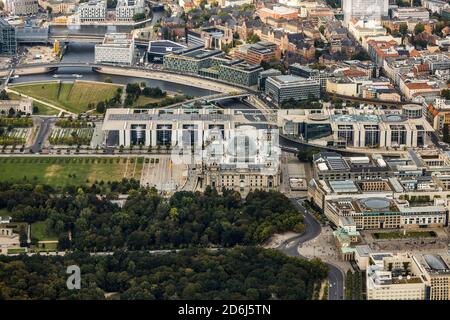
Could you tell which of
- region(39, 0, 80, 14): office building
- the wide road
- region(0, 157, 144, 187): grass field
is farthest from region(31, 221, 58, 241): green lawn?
region(39, 0, 80, 14): office building

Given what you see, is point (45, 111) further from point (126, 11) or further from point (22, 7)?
point (22, 7)

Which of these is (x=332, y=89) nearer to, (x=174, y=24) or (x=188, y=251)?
(x=174, y=24)

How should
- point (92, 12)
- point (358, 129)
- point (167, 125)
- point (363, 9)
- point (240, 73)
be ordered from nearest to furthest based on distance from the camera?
point (358, 129)
point (167, 125)
point (240, 73)
point (363, 9)
point (92, 12)

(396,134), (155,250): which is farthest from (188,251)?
(396,134)

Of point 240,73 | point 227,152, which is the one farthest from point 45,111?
point 227,152

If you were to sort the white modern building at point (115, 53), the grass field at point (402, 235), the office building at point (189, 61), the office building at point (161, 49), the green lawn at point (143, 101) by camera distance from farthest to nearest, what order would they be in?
the office building at point (161, 49), the white modern building at point (115, 53), the office building at point (189, 61), the green lawn at point (143, 101), the grass field at point (402, 235)

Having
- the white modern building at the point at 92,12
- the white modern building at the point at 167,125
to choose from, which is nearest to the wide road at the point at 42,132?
the white modern building at the point at 167,125

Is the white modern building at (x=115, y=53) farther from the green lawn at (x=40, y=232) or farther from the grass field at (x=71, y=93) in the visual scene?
Answer: the green lawn at (x=40, y=232)
